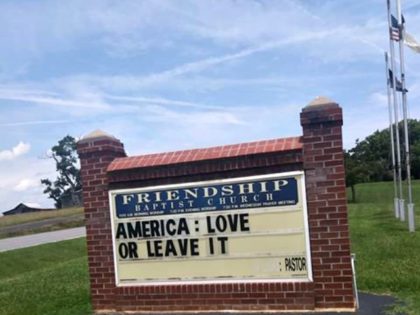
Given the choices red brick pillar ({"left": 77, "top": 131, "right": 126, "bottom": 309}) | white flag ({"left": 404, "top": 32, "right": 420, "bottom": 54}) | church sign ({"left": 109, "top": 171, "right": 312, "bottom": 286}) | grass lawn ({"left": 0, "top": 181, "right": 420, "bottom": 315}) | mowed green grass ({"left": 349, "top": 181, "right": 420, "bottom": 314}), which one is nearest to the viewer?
church sign ({"left": 109, "top": 171, "right": 312, "bottom": 286})

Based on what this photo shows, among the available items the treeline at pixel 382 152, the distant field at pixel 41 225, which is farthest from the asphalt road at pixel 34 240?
the treeline at pixel 382 152

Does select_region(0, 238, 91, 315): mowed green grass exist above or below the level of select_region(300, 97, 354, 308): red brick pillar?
below

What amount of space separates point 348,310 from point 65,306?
4779mm

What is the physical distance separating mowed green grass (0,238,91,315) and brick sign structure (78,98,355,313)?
4.83ft

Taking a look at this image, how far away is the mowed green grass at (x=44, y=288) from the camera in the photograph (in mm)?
8953

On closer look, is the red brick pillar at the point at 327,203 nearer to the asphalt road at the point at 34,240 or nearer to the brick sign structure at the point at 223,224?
the brick sign structure at the point at 223,224

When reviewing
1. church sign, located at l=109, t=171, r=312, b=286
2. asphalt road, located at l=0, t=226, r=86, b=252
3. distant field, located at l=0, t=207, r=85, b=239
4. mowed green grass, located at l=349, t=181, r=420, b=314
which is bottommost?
distant field, located at l=0, t=207, r=85, b=239

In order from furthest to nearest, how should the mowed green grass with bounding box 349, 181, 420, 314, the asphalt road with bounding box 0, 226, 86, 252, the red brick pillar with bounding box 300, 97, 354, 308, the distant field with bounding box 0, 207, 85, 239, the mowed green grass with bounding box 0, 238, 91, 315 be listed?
1. the distant field with bounding box 0, 207, 85, 239
2. the asphalt road with bounding box 0, 226, 86, 252
3. the mowed green grass with bounding box 0, 238, 91, 315
4. the mowed green grass with bounding box 349, 181, 420, 314
5. the red brick pillar with bounding box 300, 97, 354, 308

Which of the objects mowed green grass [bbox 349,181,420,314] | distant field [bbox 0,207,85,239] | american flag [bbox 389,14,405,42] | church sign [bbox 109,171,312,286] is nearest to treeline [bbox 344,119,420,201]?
distant field [bbox 0,207,85,239]

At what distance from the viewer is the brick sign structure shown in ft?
21.7

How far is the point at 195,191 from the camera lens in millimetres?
7172

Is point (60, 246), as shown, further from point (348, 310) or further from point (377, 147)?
point (377, 147)

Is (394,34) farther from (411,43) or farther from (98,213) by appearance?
(98,213)

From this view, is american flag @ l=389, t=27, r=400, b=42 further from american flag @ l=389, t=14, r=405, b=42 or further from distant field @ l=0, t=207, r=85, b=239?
distant field @ l=0, t=207, r=85, b=239
